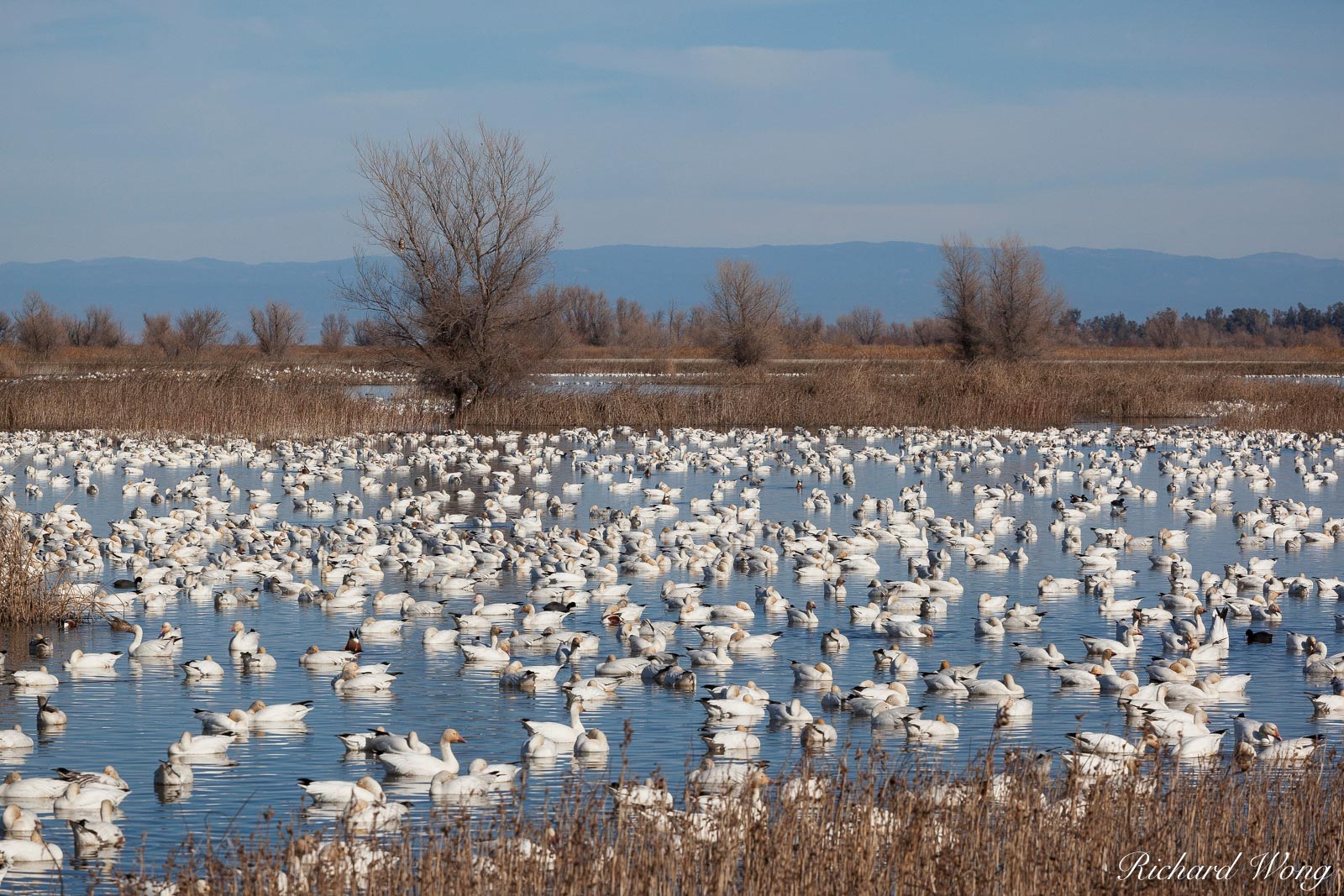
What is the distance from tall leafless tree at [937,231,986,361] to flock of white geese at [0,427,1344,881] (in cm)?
3647

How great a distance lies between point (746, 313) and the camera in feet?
227

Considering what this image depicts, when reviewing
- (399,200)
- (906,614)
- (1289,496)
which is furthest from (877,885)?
(399,200)

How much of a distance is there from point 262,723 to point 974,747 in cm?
519

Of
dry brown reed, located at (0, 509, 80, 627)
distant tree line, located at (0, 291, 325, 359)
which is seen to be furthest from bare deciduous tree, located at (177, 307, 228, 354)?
dry brown reed, located at (0, 509, 80, 627)

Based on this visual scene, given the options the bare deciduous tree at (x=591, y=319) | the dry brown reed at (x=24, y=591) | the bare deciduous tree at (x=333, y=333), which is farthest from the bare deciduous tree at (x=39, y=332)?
the dry brown reed at (x=24, y=591)

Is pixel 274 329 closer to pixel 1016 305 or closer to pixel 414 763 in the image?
pixel 1016 305

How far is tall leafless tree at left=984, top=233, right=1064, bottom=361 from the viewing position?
2712 inches

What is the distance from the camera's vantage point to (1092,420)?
149 ft

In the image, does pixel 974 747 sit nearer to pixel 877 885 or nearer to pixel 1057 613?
pixel 877 885

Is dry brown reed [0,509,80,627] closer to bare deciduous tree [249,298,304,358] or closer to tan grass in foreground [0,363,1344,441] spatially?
tan grass in foreground [0,363,1344,441]

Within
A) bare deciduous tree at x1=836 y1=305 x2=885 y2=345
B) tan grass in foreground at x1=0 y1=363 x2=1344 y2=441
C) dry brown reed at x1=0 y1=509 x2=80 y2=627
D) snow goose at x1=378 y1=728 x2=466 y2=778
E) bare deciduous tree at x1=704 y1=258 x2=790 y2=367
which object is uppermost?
bare deciduous tree at x1=836 y1=305 x2=885 y2=345

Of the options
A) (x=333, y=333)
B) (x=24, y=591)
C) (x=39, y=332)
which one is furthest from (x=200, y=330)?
(x=24, y=591)

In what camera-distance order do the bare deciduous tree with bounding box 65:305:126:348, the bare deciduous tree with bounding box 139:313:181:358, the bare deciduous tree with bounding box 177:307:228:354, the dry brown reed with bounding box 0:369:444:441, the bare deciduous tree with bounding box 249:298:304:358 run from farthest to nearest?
the bare deciduous tree with bounding box 65:305:126:348, the bare deciduous tree with bounding box 139:313:181:358, the bare deciduous tree with bounding box 249:298:304:358, the bare deciduous tree with bounding box 177:307:228:354, the dry brown reed with bounding box 0:369:444:441

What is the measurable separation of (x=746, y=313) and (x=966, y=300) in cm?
1050
